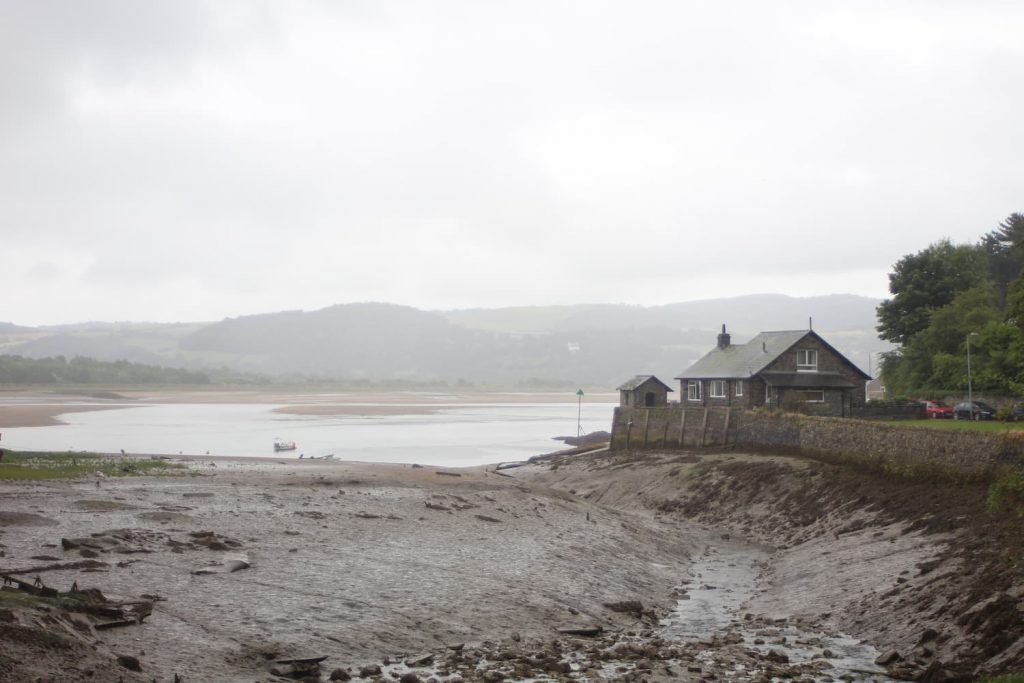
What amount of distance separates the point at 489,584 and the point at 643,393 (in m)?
46.6

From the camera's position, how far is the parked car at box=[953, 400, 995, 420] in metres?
54.9

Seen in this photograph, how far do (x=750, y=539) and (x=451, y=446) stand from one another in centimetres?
Result: 4461

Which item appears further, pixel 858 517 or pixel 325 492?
pixel 325 492

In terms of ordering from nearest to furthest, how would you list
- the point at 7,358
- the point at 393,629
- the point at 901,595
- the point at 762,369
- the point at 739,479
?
1. the point at 393,629
2. the point at 901,595
3. the point at 739,479
4. the point at 762,369
5. the point at 7,358

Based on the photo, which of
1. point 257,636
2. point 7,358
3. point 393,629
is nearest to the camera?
point 257,636

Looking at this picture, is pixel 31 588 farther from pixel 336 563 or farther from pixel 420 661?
pixel 336 563

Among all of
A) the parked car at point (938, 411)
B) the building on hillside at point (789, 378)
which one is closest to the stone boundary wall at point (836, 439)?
the building on hillside at point (789, 378)

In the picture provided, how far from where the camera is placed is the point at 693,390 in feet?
222

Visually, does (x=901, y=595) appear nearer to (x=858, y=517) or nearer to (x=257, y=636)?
(x=858, y=517)

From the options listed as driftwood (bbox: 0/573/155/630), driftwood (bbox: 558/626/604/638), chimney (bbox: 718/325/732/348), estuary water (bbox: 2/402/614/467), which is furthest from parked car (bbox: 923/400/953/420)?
driftwood (bbox: 0/573/155/630)

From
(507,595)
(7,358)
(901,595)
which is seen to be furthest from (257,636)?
(7,358)

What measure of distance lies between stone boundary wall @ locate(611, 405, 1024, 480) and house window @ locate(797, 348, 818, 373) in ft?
31.9

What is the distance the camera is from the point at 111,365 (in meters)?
199

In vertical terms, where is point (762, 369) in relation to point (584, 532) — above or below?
above
